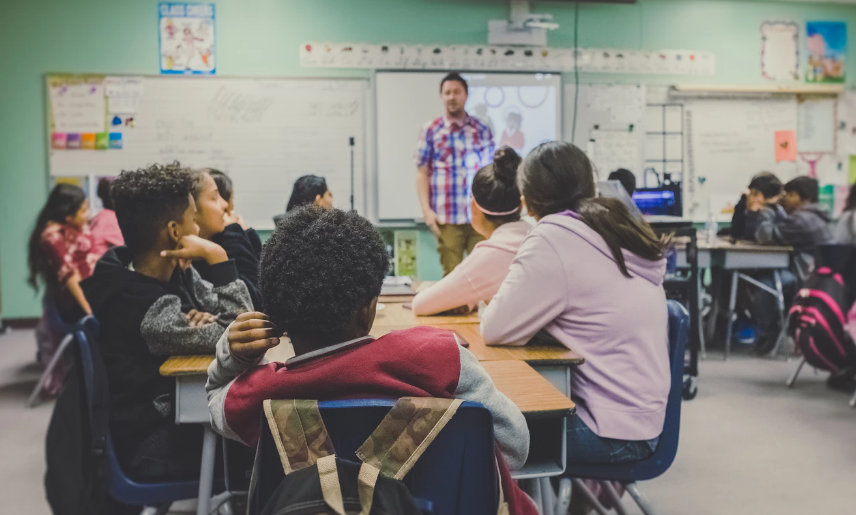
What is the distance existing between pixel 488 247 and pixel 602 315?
54 cm

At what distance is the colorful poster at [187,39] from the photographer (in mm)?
5547

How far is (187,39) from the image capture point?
18.2ft

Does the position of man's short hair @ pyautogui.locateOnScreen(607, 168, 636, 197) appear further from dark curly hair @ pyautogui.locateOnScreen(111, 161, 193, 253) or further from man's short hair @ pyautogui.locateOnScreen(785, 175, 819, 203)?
dark curly hair @ pyautogui.locateOnScreen(111, 161, 193, 253)

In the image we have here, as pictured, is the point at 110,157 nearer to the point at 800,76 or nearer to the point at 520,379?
the point at 520,379

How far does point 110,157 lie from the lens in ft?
18.1

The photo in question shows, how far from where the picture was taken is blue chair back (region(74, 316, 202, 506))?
1581mm

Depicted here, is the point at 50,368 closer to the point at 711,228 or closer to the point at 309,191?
the point at 309,191

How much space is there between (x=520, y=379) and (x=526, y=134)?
15.2 ft

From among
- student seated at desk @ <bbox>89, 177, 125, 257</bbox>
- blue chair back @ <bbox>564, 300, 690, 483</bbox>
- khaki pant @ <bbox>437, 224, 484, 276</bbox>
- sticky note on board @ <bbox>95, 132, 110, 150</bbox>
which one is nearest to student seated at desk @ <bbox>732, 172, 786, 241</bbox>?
khaki pant @ <bbox>437, 224, 484, 276</bbox>

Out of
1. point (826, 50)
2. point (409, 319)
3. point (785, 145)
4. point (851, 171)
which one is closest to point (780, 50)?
point (826, 50)

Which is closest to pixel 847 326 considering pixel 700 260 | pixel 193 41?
pixel 700 260

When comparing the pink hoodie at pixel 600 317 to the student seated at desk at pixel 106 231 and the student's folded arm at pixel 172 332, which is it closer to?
the student's folded arm at pixel 172 332

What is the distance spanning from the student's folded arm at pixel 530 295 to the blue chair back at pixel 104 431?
808 millimetres

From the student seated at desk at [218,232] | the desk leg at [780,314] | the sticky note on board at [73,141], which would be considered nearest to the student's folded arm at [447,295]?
the student seated at desk at [218,232]
